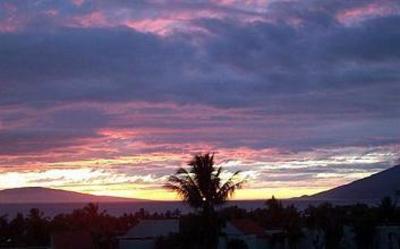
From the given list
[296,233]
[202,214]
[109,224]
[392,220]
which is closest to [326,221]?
[296,233]

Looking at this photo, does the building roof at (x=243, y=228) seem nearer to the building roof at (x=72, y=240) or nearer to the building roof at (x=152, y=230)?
the building roof at (x=152, y=230)

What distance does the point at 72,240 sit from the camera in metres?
52.5

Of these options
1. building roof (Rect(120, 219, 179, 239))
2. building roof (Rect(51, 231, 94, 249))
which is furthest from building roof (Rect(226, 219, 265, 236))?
building roof (Rect(51, 231, 94, 249))

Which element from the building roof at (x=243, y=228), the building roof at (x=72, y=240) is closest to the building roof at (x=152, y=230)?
the building roof at (x=72, y=240)

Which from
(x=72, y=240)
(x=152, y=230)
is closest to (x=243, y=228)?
(x=152, y=230)

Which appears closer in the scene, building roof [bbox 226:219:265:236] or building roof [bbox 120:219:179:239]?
building roof [bbox 120:219:179:239]

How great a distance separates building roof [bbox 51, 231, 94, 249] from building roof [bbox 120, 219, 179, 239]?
240 centimetres

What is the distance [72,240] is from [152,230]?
5363mm

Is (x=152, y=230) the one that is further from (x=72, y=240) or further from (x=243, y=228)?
(x=243, y=228)

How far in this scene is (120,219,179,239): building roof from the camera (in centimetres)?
5447

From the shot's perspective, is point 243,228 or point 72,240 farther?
point 243,228

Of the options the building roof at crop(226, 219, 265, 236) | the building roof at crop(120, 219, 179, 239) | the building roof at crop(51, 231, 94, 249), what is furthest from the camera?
the building roof at crop(226, 219, 265, 236)

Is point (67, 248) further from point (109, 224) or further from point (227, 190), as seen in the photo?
point (109, 224)

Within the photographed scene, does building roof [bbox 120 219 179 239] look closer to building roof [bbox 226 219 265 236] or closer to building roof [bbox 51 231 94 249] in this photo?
building roof [bbox 51 231 94 249]
